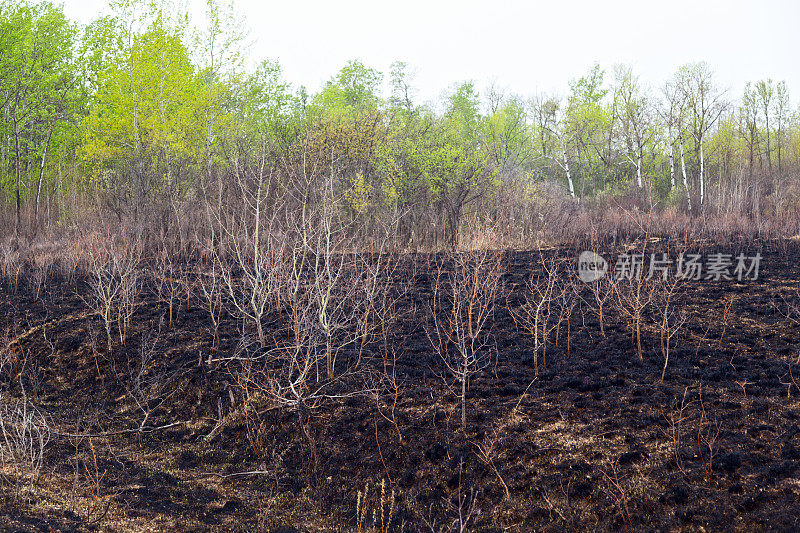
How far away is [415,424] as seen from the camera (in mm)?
5102

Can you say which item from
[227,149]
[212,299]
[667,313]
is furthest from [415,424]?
[227,149]

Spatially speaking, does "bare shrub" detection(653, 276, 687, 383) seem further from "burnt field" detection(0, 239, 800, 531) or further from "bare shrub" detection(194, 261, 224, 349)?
"bare shrub" detection(194, 261, 224, 349)

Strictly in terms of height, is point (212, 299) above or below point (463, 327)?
above

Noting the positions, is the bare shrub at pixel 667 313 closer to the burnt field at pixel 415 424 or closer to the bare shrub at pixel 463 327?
the burnt field at pixel 415 424

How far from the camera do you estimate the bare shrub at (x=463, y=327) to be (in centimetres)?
561

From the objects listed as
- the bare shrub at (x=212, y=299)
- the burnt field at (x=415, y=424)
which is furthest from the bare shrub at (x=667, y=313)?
the bare shrub at (x=212, y=299)

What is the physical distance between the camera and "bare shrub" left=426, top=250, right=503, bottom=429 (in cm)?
561

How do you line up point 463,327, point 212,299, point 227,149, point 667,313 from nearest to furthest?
point 463,327, point 667,313, point 212,299, point 227,149

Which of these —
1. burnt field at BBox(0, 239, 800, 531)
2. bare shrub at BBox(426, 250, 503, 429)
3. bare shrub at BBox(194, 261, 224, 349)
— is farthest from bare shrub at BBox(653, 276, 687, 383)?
bare shrub at BBox(194, 261, 224, 349)

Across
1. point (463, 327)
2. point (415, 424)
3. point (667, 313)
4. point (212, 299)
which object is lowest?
point (415, 424)

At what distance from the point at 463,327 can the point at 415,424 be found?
117 cm

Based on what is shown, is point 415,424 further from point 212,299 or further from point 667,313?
point 212,299

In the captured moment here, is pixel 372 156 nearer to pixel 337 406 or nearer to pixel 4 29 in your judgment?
pixel 337 406

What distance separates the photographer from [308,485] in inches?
182
